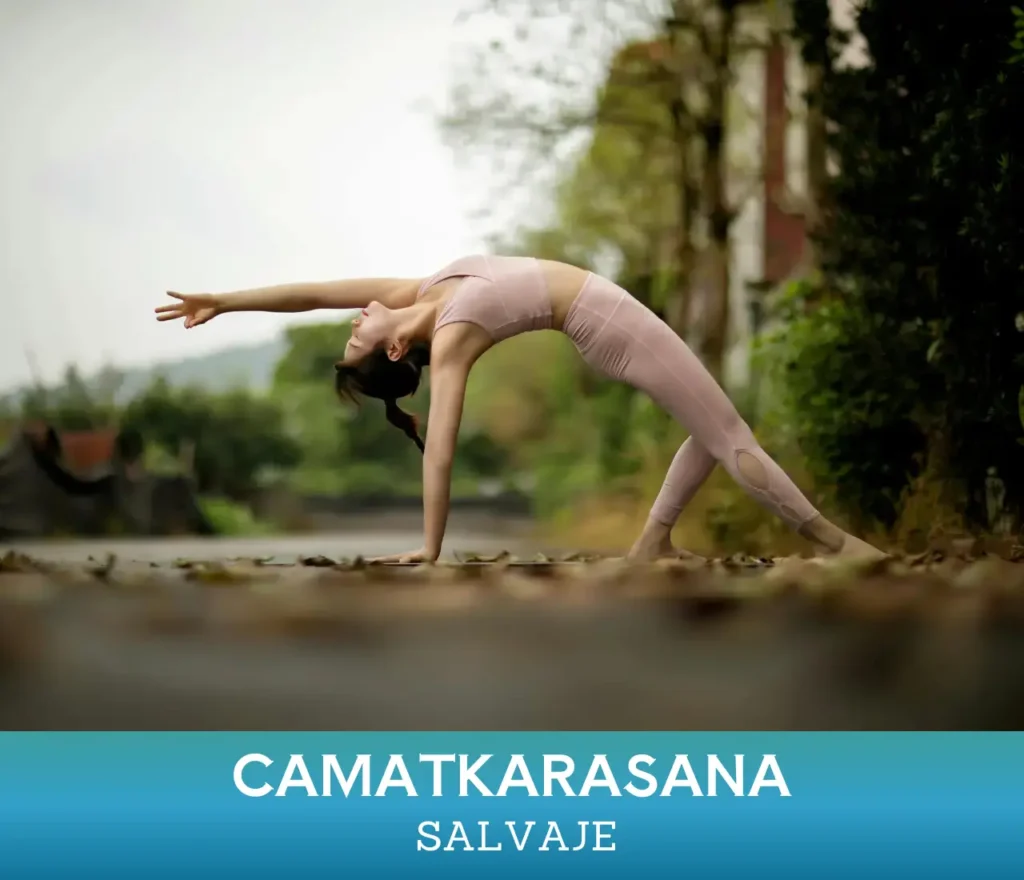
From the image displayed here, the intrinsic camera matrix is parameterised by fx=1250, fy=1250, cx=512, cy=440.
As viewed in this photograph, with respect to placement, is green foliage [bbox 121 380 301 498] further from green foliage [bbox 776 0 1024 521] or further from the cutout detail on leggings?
the cutout detail on leggings

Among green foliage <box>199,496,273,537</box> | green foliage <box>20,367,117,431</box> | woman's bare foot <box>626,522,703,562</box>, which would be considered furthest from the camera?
green foliage <box>199,496,273,537</box>

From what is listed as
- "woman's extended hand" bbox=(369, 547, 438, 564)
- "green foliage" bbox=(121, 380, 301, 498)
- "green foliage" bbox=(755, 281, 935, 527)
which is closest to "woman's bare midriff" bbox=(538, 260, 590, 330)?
"woman's extended hand" bbox=(369, 547, 438, 564)

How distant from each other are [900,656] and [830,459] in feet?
7.89

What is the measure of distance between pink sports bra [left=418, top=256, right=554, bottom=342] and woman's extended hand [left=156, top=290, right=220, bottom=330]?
0.47 m

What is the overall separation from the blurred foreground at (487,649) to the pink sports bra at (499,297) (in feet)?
2.05

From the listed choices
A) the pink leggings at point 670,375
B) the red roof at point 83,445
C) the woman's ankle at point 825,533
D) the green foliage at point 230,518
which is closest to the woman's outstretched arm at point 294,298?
the pink leggings at point 670,375

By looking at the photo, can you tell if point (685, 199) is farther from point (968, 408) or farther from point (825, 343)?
point (968, 408)

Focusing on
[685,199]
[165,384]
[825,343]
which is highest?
[685,199]

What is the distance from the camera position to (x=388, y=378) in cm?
267

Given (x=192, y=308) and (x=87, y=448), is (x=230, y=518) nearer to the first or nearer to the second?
(x=87, y=448)

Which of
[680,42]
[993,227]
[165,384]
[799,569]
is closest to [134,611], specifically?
[799,569]

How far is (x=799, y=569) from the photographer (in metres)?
2.14

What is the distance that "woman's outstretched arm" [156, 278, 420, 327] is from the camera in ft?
8.32

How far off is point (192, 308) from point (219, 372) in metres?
5.31
